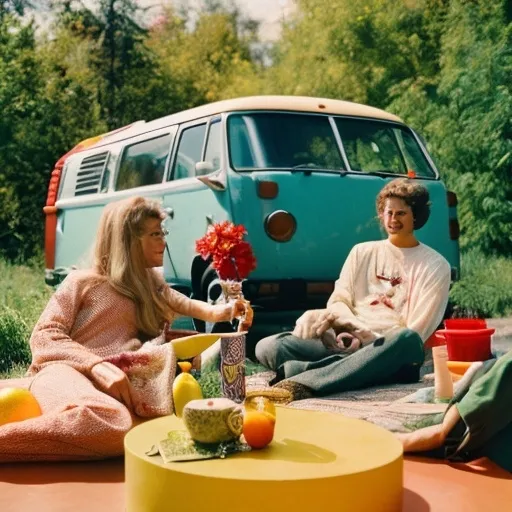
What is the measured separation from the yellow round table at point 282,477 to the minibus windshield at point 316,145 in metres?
3.48

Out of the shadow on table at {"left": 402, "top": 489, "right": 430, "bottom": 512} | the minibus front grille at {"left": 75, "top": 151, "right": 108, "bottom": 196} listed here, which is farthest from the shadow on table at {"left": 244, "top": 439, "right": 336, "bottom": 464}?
the minibus front grille at {"left": 75, "top": 151, "right": 108, "bottom": 196}

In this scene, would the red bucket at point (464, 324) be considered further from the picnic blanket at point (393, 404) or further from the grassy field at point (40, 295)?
the grassy field at point (40, 295)

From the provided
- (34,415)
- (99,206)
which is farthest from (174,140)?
(34,415)

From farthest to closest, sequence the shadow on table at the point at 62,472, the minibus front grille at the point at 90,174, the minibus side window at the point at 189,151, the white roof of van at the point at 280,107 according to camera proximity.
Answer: the minibus front grille at the point at 90,174, the minibus side window at the point at 189,151, the white roof of van at the point at 280,107, the shadow on table at the point at 62,472

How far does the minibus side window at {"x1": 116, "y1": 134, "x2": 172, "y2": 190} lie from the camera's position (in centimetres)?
677

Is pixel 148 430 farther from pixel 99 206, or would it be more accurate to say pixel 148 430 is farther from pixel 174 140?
pixel 99 206

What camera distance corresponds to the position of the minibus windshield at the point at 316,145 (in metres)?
→ 5.89

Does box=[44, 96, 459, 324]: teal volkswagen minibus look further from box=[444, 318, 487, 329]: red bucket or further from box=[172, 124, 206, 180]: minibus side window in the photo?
box=[444, 318, 487, 329]: red bucket

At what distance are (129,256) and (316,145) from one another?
272 cm

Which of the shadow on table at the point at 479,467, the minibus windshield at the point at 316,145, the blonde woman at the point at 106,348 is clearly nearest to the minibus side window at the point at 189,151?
the minibus windshield at the point at 316,145

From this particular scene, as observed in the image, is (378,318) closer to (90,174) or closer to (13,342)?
(13,342)

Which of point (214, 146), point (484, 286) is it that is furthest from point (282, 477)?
point (484, 286)

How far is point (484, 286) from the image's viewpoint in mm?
9328

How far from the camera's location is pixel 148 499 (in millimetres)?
2367
